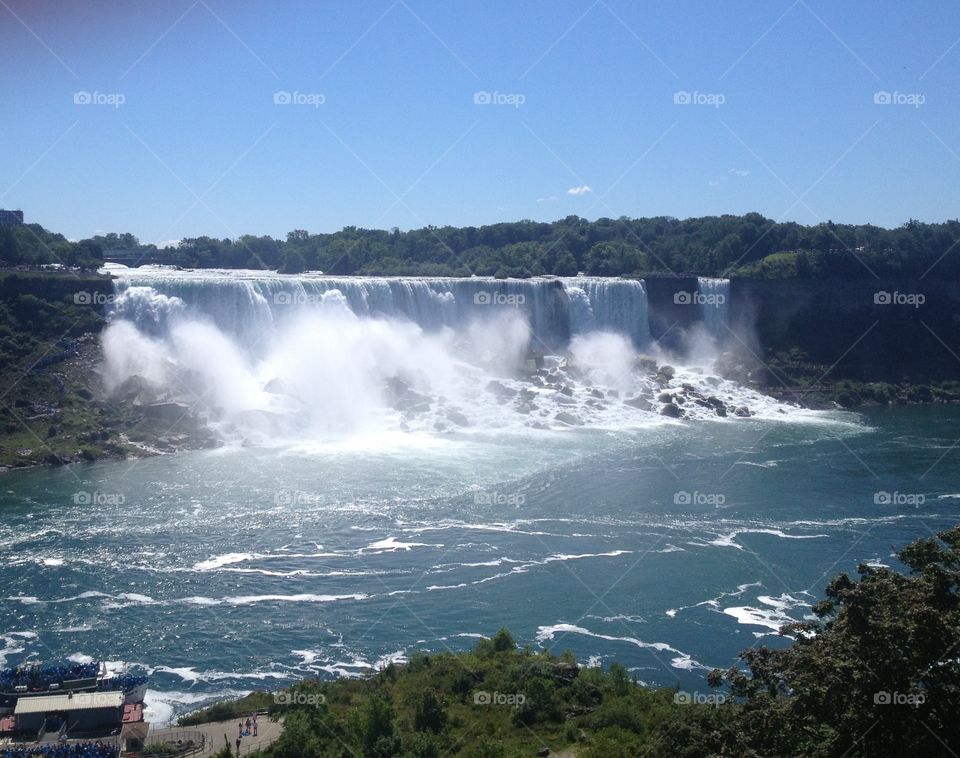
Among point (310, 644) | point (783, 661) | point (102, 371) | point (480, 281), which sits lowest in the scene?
point (310, 644)

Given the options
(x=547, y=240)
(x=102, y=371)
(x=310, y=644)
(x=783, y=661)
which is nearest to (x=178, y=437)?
(x=102, y=371)

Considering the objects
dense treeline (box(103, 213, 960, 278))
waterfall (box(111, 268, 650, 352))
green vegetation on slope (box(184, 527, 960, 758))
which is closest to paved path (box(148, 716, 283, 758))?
green vegetation on slope (box(184, 527, 960, 758))

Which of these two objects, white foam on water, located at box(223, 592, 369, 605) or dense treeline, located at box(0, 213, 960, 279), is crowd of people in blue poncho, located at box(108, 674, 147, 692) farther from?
dense treeline, located at box(0, 213, 960, 279)

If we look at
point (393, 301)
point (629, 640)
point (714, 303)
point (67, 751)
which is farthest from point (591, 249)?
point (67, 751)

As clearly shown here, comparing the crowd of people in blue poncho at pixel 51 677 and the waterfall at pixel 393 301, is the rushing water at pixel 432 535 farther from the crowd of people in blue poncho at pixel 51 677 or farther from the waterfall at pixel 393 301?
the waterfall at pixel 393 301

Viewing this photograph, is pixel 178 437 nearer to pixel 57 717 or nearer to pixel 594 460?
pixel 594 460

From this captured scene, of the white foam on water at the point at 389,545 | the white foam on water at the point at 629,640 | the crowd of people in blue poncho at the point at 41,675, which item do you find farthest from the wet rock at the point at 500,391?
the crowd of people in blue poncho at the point at 41,675

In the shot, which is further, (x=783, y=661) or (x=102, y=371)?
(x=102, y=371)
